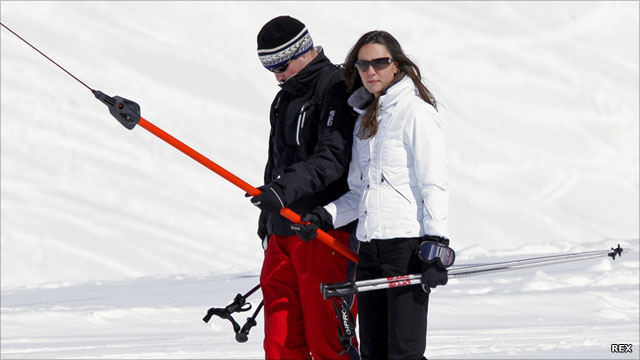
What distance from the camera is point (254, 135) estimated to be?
17.8 metres

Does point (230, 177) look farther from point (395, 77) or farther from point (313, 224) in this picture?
point (395, 77)

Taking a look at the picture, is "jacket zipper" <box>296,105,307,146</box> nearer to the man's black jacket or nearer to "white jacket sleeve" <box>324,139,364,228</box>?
the man's black jacket

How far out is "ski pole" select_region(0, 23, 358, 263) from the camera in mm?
3539

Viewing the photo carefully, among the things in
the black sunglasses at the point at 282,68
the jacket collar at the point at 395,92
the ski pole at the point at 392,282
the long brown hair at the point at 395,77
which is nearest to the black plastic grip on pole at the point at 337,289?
the ski pole at the point at 392,282

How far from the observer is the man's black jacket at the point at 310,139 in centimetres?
380

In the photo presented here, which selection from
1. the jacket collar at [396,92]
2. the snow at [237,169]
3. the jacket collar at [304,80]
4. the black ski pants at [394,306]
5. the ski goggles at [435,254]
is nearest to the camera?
the ski goggles at [435,254]

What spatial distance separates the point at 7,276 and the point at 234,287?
4332mm

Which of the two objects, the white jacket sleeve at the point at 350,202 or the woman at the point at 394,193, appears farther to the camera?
the white jacket sleeve at the point at 350,202

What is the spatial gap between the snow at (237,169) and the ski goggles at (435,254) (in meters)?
3.05

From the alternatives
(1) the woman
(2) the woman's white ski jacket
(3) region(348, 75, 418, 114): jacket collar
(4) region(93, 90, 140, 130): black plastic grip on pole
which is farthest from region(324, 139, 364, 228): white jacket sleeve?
(4) region(93, 90, 140, 130): black plastic grip on pole

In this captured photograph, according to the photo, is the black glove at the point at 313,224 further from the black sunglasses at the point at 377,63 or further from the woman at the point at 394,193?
the black sunglasses at the point at 377,63

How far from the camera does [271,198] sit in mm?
3711

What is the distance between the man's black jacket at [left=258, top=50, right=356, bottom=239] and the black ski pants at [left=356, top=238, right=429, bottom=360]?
1.16 ft

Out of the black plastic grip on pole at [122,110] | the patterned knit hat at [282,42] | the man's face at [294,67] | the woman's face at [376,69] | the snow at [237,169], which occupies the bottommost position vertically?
the black plastic grip on pole at [122,110]
